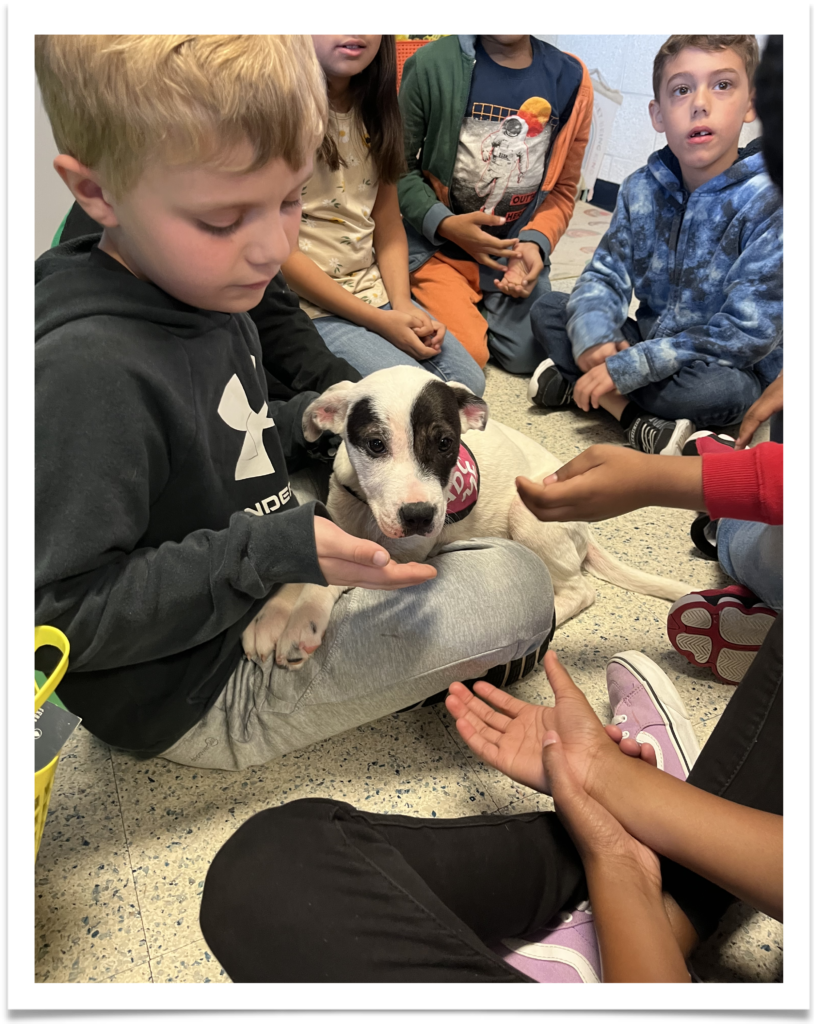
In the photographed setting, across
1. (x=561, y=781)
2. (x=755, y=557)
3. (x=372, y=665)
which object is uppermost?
(x=755, y=557)

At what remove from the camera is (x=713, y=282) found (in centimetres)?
175

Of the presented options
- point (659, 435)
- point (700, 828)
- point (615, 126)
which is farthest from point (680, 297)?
point (700, 828)

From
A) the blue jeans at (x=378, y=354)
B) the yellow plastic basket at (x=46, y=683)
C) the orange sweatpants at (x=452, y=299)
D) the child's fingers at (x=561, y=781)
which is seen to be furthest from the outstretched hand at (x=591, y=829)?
the orange sweatpants at (x=452, y=299)

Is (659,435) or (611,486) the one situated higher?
(659,435)

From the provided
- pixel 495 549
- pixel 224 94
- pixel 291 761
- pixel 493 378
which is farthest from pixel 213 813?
pixel 493 378

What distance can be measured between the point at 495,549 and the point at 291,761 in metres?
0.43

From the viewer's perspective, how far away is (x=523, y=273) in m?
2.17

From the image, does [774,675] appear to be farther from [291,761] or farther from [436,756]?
[291,761]

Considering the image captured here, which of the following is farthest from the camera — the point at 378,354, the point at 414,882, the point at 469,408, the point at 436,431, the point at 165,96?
the point at 378,354

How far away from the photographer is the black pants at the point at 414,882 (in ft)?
2.15

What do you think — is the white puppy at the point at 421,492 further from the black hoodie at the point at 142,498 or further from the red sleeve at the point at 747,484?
the red sleeve at the point at 747,484

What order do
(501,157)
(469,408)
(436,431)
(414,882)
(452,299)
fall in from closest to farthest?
(414,882)
(436,431)
(469,408)
(501,157)
(452,299)

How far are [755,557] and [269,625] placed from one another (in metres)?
0.83

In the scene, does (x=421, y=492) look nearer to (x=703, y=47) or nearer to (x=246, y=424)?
(x=246, y=424)
